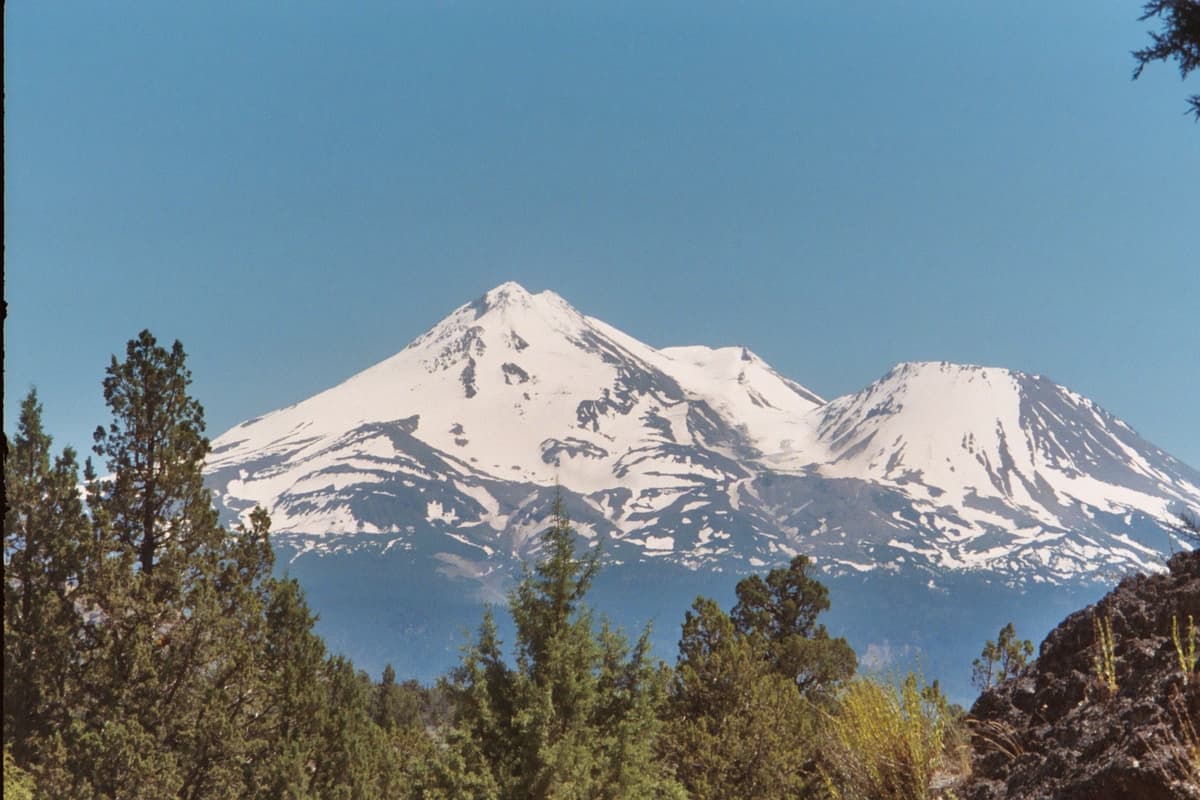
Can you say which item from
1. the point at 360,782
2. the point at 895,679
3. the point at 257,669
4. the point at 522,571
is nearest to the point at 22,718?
the point at 257,669

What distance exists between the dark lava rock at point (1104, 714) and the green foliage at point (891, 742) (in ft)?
0.76

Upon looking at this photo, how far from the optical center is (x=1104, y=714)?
454cm

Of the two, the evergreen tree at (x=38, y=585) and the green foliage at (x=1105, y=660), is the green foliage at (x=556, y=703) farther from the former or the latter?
the evergreen tree at (x=38, y=585)

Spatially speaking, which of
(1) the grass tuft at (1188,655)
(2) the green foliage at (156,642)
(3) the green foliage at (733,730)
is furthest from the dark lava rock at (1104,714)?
(2) the green foliage at (156,642)

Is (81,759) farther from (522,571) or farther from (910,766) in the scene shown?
(910,766)

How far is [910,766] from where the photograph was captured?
17.8ft

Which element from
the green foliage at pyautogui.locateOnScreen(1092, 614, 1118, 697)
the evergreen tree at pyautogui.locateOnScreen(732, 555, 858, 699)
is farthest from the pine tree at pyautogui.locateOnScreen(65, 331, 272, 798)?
the evergreen tree at pyautogui.locateOnScreen(732, 555, 858, 699)

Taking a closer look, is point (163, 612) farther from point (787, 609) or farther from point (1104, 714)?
point (787, 609)

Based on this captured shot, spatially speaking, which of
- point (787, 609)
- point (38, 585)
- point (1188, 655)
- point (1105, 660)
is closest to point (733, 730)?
point (38, 585)

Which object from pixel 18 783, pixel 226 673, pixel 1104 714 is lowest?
pixel 1104 714

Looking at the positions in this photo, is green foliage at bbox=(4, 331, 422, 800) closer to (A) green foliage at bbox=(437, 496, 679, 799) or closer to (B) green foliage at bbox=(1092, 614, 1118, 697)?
(A) green foliage at bbox=(437, 496, 679, 799)

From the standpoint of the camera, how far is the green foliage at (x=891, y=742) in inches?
213

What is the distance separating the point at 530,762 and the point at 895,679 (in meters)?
5.88

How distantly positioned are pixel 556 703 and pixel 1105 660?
7.44 metres
